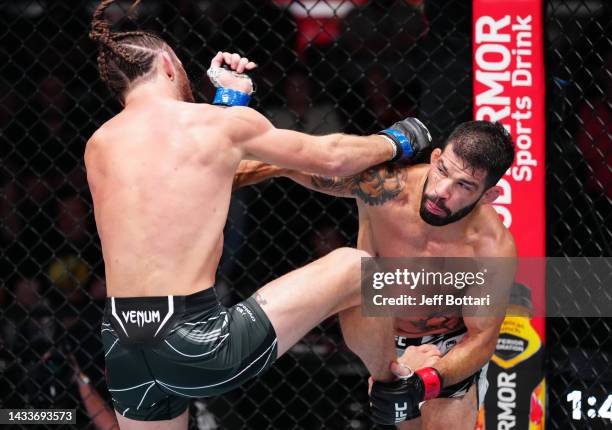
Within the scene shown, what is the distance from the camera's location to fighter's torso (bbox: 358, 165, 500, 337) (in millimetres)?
2529

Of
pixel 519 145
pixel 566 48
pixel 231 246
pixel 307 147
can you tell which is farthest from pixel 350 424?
pixel 566 48

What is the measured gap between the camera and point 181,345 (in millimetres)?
2076

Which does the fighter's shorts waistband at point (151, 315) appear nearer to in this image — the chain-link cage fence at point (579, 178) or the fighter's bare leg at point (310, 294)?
the fighter's bare leg at point (310, 294)

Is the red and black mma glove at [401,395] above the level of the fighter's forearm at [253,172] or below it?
below

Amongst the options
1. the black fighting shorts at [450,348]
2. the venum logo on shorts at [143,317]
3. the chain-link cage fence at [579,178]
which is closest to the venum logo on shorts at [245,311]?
the venum logo on shorts at [143,317]

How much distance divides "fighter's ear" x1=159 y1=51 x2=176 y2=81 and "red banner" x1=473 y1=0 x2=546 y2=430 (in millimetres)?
1091

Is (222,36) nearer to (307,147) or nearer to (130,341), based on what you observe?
(307,147)

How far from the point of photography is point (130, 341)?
2.10m

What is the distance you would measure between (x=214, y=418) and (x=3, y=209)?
115 centimetres

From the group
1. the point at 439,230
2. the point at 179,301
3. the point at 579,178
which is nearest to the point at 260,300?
the point at 179,301

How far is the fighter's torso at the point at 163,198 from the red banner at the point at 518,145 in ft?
3.65

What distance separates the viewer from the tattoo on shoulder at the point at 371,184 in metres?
2.47

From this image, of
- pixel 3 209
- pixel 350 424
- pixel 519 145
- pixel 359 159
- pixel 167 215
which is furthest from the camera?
pixel 3 209

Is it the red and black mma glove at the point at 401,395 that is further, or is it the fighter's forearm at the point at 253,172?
the fighter's forearm at the point at 253,172
